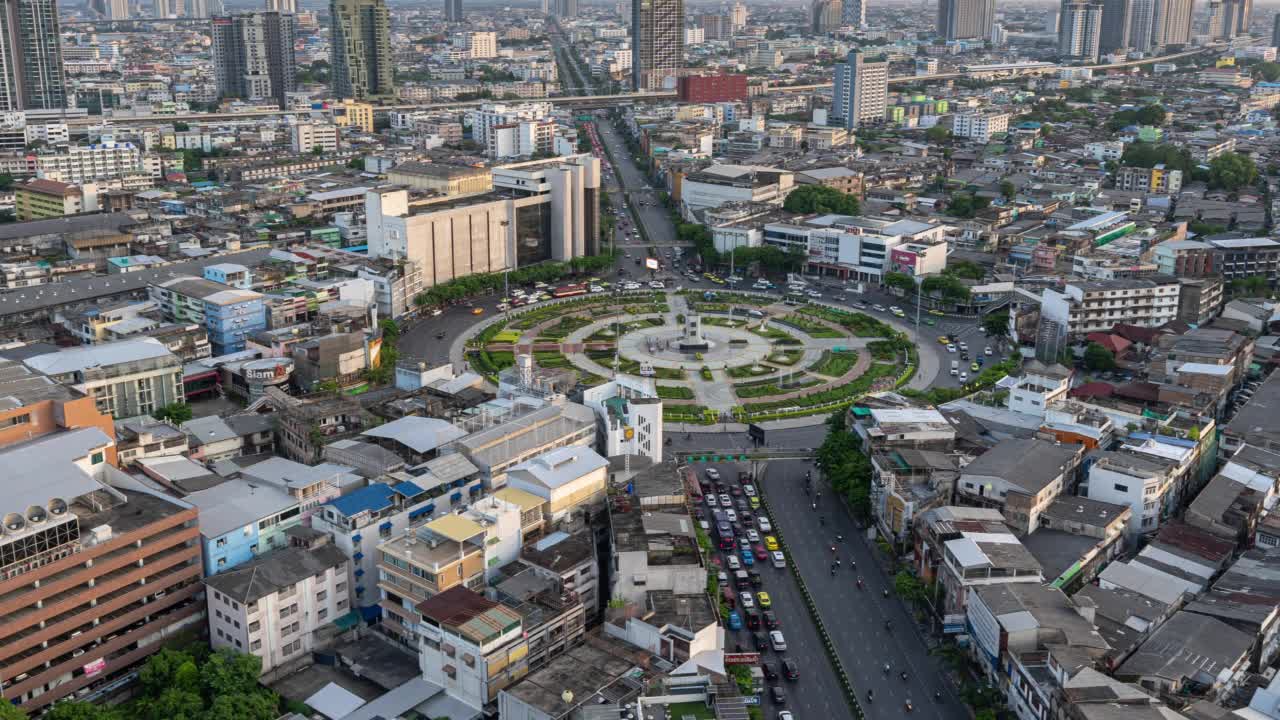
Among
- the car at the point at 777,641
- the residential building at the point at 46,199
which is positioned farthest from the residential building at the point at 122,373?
the residential building at the point at 46,199

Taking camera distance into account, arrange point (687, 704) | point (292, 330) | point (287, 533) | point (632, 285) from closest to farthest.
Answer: point (687, 704), point (287, 533), point (292, 330), point (632, 285)

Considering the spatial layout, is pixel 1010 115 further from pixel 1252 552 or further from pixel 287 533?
pixel 287 533

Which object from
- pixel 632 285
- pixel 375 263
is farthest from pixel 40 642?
pixel 632 285

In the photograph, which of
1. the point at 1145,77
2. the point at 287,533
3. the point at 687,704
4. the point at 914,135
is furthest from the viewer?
the point at 1145,77

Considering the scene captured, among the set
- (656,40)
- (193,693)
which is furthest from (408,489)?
(656,40)

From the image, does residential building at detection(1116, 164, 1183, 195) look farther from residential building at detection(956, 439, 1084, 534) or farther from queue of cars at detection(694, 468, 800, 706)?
queue of cars at detection(694, 468, 800, 706)

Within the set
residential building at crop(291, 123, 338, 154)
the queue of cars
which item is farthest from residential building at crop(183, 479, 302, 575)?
residential building at crop(291, 123, 338, 154)
